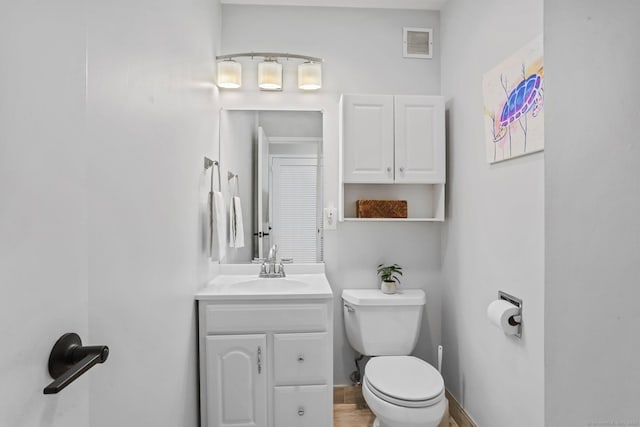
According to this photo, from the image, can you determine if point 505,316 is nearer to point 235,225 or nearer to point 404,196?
point 404,196

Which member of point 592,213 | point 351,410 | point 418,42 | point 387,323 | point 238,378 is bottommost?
point 351,410

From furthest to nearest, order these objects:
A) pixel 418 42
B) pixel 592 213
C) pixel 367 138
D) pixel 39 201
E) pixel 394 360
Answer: pixel 418 42 < pixel 367 138 < pixel 394 360 < pixel 39 201 < pixel 592 213

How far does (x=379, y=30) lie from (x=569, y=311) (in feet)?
8.22

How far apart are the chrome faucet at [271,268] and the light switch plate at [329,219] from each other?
37 centimetres

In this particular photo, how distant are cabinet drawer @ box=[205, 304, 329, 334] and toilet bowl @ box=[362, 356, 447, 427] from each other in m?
0.48

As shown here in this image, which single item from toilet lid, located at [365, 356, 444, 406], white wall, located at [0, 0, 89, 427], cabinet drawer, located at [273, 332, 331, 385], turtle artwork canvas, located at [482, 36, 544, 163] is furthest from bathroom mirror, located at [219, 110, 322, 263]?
white wall, located at [0, 0, 89, 427]

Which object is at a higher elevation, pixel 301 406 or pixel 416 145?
pixel 416 145

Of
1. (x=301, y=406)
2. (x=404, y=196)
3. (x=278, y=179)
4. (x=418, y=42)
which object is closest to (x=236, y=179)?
(x=278, y=179)

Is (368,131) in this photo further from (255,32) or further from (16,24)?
(16,24)

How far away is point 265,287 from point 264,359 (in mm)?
492

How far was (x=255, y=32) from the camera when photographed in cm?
247

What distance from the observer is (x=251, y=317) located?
192 centimetres

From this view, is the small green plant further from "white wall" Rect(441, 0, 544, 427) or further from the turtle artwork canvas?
the turtle artwork canvas

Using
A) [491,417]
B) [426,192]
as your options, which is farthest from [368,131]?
[491,417]
